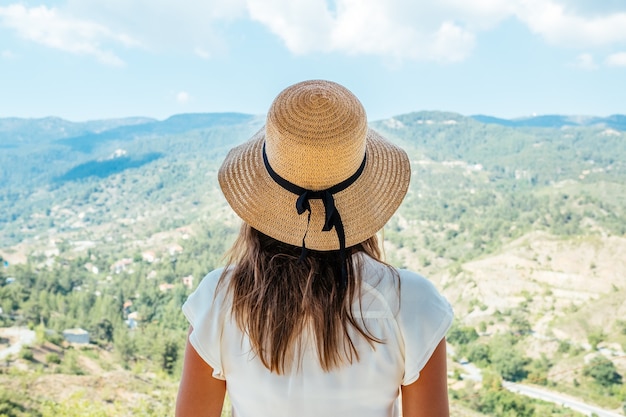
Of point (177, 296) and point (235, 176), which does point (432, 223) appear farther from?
point (235, 176)

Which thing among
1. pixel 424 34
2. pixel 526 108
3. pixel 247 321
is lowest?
pixel 247 321

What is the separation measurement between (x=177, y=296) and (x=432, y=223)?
9436mm

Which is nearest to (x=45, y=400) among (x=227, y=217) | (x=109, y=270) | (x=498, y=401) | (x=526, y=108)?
(x=498, y=401)

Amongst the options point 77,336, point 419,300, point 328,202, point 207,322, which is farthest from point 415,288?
point 77,336

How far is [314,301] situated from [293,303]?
2 cm

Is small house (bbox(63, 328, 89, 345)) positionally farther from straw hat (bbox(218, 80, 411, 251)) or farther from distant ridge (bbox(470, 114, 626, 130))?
distant ridge (bbox(470, 114, 626, 130))

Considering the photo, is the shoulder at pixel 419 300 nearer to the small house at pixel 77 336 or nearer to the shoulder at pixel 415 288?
the shoulder at pixel 415 288

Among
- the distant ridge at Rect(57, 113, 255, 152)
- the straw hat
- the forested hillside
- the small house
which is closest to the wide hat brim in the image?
the straw hat

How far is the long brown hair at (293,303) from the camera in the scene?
1.85 ft

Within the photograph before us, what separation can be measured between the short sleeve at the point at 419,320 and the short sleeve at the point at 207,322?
0.66ft

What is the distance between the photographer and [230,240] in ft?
2.48

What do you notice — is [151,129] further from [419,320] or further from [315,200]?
[419,320]

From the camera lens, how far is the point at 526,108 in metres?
35.4

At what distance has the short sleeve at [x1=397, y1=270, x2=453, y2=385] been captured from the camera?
55 centimetres
